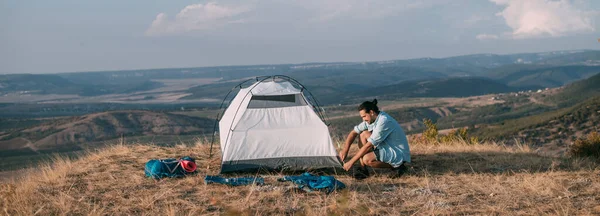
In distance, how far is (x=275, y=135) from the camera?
9.49 metres

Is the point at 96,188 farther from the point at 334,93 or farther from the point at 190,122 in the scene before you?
the point at 334,93

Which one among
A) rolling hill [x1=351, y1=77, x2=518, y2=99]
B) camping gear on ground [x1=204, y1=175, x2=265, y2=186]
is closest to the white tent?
camping gear on ground [x1=204, y1=175, x2=265, y2=186]

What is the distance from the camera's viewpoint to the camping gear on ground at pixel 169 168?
8648mm

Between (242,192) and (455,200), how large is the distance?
9.76 ft

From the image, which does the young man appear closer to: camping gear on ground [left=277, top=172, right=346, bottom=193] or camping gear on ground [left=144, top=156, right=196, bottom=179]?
camping gear on ground [left=277, top=172, right=346, bottom=193]

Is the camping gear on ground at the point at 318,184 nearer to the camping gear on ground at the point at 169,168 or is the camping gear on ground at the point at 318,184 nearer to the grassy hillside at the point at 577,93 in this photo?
the camping gear on ground at the point at 169,168

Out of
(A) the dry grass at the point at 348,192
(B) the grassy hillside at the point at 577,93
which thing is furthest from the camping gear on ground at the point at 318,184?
(B) the grassy hillside at the point at 577,93

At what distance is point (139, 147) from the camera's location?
11.9m

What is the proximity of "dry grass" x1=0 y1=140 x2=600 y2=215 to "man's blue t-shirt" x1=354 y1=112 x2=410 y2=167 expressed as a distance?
33 centimetres

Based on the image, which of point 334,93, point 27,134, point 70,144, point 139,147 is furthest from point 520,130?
point 334,93

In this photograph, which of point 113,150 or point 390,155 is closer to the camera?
point 390,155

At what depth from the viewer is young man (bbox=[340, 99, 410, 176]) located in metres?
8.54

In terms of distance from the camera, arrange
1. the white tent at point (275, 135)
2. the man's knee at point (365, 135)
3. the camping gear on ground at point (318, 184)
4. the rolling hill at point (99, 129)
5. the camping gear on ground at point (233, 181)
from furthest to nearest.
Answer: the rolling hill at point (99, 129), the white tent at point (275, 135), the man's knee at point (365, 135), the camping gear on ground at point (233, 181), the camping gear on ground at point (318, 184)

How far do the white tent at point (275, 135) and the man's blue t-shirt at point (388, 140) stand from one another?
0.91 metres
